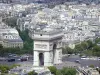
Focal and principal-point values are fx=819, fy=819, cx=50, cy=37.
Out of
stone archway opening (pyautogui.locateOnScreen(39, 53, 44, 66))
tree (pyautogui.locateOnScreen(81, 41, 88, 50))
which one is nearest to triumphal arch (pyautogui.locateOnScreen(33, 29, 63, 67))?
stone archway opening (pyautogui.locateOnScreen(39, 53, 44, 66))

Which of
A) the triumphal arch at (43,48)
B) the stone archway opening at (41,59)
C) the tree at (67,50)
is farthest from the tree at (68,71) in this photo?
the tree at (67,50)

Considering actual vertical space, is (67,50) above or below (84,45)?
below

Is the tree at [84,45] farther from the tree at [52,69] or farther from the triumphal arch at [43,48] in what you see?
the tree at [52,69]

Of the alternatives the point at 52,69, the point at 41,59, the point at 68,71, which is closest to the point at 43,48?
the point at 41,59

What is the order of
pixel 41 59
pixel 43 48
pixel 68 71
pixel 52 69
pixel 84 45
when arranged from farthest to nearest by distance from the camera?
pixel 84 45 → pixel 41 59 → pixel 43 48 → pixel 52 69 → pixel 68 71

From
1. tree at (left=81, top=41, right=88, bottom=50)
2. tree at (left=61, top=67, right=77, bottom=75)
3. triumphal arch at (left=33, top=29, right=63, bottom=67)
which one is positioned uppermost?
triumphal arch at (left=33, top=29, right=63, bottom=67)

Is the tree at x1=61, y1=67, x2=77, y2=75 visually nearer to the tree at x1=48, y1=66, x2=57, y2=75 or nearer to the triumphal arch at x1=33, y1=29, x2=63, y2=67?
the tree at x1=48, y1=66, x2=57, y2=75

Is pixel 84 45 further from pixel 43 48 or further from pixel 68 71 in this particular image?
pixel 68 71

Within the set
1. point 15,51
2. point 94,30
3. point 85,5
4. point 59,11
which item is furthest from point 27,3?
point 15,51

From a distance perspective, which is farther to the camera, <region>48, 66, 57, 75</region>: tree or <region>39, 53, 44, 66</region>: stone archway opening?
<region>39, 53, 44, 66</region>: stone archway opening

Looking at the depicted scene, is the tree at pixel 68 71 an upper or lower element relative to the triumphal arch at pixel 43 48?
lower

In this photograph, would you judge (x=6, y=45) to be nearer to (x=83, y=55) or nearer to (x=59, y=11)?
(x=83, y=55)

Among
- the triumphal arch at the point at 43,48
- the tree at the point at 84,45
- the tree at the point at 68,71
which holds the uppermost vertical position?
the triumphal arch at the point at 43,48
